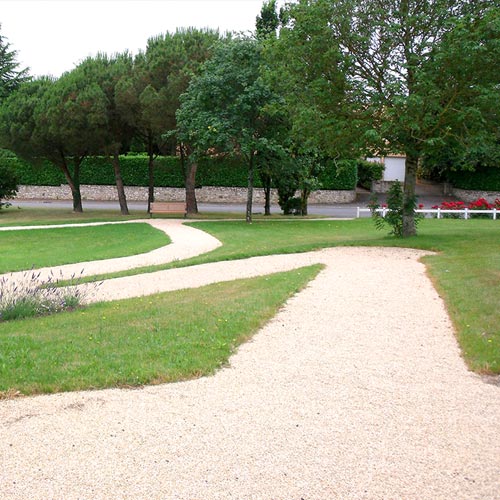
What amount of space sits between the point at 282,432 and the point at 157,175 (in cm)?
4346

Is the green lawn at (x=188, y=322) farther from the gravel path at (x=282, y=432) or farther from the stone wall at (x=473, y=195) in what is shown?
the stone wall at (x=473, y=195)

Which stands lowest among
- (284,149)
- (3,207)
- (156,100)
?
(3,207)

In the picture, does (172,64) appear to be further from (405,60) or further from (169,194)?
(169,194)

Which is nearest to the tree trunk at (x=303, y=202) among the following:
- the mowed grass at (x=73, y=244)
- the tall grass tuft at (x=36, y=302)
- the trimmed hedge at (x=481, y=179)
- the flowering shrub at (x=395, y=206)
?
the mowed grass at (x=73, y=244)

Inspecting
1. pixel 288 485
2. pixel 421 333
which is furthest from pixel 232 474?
A: pixel 421 333

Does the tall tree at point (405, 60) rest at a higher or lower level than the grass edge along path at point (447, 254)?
higher

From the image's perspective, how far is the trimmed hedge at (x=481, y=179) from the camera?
45469 mm

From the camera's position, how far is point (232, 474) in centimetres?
367

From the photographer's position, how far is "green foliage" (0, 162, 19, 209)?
35.2 meters

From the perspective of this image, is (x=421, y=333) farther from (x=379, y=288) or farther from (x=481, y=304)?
(x=379, y=288)

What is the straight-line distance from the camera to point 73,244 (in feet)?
63.8

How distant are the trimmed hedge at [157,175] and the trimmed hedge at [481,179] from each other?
8.91 metres

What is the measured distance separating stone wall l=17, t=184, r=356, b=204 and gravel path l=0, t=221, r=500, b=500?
3843cm

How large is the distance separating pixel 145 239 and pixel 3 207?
22570 mm
